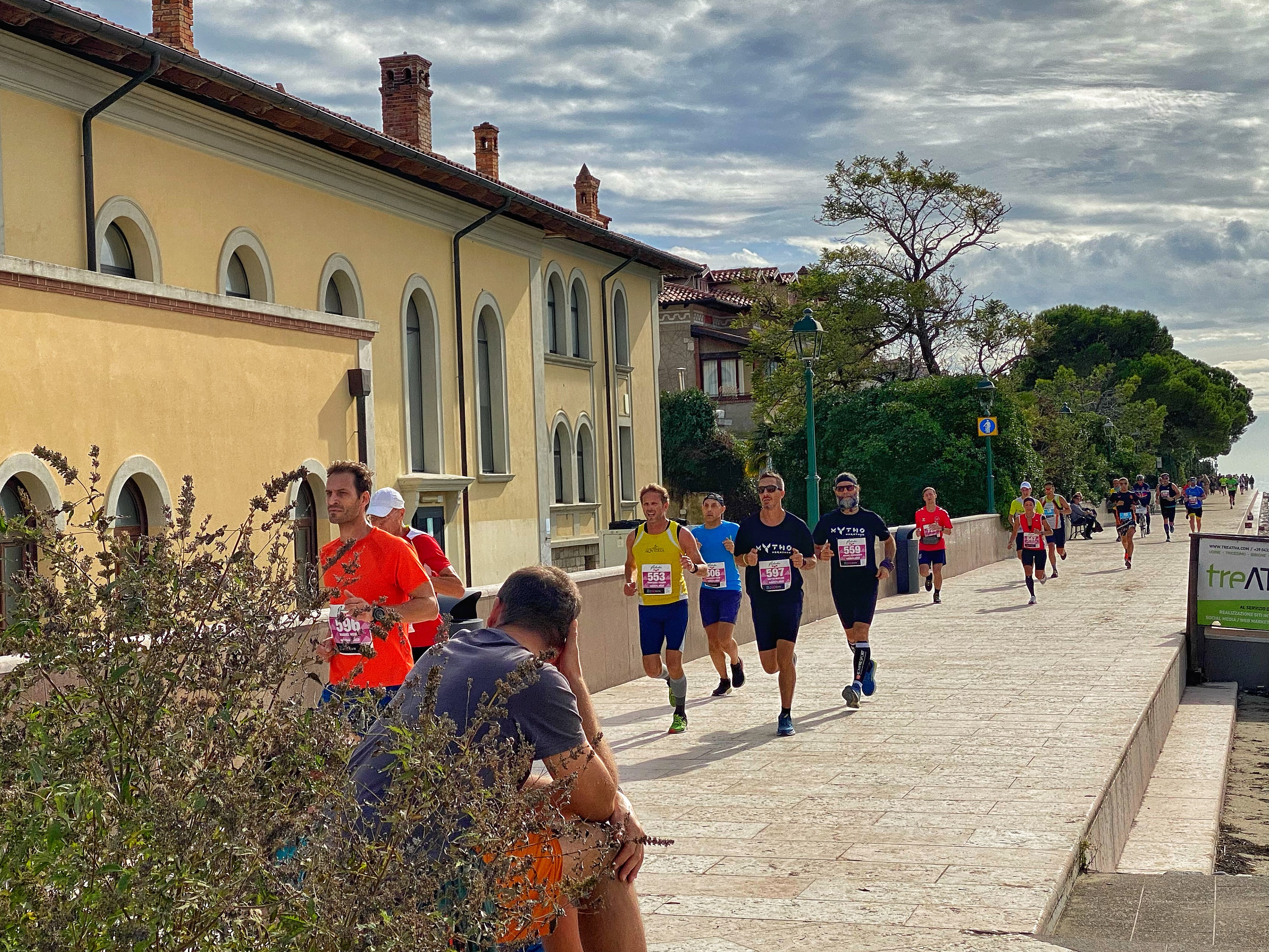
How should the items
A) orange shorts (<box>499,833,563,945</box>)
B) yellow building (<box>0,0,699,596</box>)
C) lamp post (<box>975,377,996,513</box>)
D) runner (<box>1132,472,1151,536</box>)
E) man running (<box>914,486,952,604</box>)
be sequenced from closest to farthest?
orange shorts (<box>499,833,563,945</box>)
yellow building (<box>0,0,699,596</box>)
man running (<box>914,486,952,604</box>)
lamp post (<box>975,377,996,513</box>)
runner (<box>1132,472,1151,536</box>)

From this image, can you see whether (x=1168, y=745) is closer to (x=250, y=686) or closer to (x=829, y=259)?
(x=250, y=686)

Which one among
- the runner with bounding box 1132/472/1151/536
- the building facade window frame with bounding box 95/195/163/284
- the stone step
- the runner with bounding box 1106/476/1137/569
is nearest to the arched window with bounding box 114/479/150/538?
the building facade window frame with bounding box 95/195/163/284

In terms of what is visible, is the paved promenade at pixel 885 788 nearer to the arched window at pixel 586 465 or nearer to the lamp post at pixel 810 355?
the lamp post at pixel 810 355

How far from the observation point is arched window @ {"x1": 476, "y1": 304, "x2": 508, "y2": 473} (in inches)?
1110

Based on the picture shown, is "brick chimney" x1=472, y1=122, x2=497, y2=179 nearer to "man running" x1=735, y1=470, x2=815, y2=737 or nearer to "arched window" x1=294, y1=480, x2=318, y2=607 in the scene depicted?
"arched window" x1=294, y1=480, x2=318, y2=607

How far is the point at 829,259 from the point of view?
45.5 m

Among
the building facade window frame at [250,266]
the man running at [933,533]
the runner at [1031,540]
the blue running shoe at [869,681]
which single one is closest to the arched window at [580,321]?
the man running at [933,533]

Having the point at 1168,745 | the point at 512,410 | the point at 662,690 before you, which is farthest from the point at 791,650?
the point at 512,410

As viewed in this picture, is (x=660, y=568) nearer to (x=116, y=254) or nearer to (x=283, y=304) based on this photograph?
(x=116, y=254)

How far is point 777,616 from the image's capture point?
10789mm

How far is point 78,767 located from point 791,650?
8256 millimetres

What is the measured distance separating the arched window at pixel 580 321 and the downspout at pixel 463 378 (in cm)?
638

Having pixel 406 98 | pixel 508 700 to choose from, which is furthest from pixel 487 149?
pixel 508 700

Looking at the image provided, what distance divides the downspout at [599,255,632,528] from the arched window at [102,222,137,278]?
1691 centimetres
